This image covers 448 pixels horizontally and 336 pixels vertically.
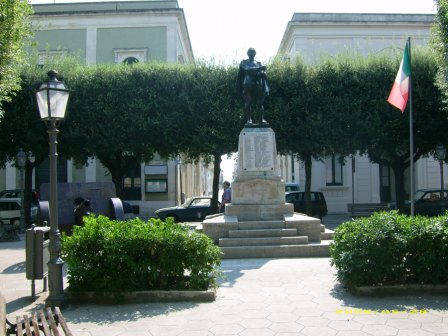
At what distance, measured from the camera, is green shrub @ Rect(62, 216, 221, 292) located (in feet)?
19.3

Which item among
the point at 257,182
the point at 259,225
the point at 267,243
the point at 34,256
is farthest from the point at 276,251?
the point at 34,256

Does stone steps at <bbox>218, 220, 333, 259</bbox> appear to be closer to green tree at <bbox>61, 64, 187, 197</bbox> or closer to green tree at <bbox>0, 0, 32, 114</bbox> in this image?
green tree at <bbox>0, 0, 32, 114</bbox>

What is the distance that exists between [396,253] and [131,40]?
25.8 metres

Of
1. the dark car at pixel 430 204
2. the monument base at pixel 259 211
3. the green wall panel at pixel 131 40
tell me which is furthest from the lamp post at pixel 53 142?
the green wall panel at pixel 131 40

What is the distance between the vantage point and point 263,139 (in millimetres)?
12180

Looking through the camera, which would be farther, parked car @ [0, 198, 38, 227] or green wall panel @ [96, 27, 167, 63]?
green wall panel @ [96, 27, 167, 63]

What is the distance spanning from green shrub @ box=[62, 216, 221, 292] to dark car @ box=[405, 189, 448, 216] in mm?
16529

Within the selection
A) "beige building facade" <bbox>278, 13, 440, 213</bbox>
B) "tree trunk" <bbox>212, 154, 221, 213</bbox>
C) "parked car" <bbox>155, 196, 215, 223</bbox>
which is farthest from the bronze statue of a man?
"beige building facade" <bbox>278, 13, 440, 213</bbox>

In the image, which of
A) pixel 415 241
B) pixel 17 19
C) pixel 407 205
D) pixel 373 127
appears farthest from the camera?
pixel 407 205

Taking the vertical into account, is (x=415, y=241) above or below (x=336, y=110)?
below

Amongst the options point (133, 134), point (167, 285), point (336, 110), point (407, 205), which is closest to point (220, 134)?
point (133, 134)

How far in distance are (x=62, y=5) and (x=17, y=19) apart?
18.8 m

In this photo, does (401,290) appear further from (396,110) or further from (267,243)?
(396,110)

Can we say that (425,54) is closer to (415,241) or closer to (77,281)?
(415,241)
